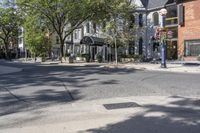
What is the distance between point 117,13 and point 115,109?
30.4 m

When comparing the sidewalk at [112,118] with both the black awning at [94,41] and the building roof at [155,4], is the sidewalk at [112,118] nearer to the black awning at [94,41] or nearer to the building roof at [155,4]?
the building roof at [155,4]

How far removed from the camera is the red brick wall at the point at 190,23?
40281 mm

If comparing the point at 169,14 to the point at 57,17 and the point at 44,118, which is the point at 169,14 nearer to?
the point at 57,17

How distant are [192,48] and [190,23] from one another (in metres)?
2.63

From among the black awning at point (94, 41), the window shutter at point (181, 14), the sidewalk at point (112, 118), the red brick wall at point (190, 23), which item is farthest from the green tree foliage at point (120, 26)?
the sidewalk at point (112, 118)

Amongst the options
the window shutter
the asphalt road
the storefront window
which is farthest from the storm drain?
the window shutter

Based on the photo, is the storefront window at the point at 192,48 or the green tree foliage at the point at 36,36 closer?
the storefront window at the point at 192,48

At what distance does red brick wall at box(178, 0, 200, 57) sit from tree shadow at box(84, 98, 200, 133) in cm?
3059

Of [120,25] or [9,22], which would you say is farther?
[9,22]

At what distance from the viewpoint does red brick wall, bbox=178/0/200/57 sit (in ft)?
132

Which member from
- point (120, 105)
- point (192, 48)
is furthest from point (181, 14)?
point (120, 105)

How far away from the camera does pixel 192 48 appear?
4122 cm

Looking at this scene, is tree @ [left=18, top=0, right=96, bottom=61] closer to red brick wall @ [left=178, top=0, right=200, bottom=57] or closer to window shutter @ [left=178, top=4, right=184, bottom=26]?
window shutter @ [left=178, top=4, right=184, bottom=26]

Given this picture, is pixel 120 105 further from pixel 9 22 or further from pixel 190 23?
pixel 9 22
